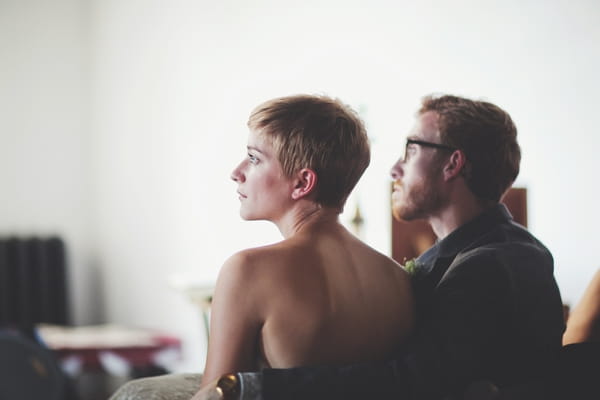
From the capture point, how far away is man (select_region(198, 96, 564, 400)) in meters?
1.32

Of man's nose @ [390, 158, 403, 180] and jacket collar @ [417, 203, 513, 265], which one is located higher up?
man's nose @ [390, 158, 403, 180]

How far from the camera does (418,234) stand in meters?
3.11

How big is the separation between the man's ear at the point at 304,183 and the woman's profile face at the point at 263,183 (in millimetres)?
12

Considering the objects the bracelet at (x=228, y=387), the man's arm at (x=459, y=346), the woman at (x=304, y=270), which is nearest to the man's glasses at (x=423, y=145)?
the man's arm at (x=459, y=346)

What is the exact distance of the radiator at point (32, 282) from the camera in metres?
5.40

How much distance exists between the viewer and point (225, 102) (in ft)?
15.7

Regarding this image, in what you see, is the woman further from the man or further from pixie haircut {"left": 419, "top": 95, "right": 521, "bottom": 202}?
pixie haircut {"left": 419, "top": 95, "right": 521, "bottom": 202}

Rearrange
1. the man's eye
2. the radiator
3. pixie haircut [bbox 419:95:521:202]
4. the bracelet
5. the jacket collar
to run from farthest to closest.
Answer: the radiator, the man's eye, pixie haircut [bbox 419:95:521:202], the jacket collar, the bracelet

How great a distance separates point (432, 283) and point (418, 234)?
4.37 ft

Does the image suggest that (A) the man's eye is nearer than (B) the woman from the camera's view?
No

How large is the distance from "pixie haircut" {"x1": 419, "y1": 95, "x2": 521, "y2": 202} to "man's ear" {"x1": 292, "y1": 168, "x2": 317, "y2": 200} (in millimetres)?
750

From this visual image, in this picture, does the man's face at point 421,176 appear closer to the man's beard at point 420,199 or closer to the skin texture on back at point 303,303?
the man's beard at point 420,199

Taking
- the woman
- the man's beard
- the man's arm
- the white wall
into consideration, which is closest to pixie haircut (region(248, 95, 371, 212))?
the woman

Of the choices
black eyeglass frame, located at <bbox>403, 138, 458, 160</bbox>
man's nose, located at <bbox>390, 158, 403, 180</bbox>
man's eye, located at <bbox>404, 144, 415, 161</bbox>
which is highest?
black eyeglass frame, located at <bbox>403, 138, 458, 160</bbox>
